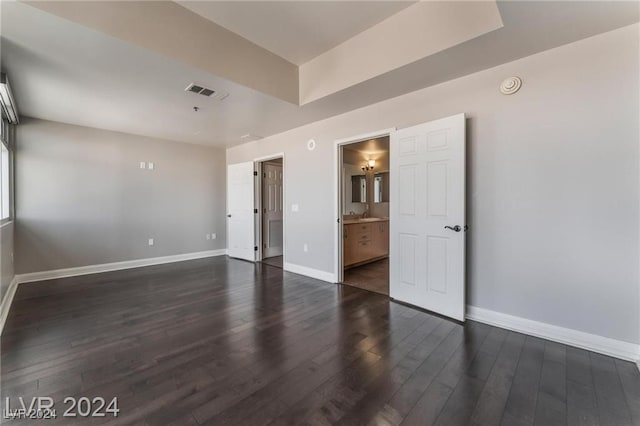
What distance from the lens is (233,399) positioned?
163 centimetres


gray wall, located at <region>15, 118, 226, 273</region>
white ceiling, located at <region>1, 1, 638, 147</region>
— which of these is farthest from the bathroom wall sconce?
gray wall, located at <region>15, 118, 226, 273</region>

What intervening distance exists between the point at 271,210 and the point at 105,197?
3071 millimetres

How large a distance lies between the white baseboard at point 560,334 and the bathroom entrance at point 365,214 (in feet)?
4.44

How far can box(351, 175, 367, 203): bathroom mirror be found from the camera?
20.7 feet

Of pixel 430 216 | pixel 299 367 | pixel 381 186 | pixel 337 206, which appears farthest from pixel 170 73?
pixel 381 186

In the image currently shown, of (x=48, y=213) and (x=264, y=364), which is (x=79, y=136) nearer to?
(x=48, y=213)

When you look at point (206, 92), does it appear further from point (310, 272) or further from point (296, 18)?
point (310, 272)

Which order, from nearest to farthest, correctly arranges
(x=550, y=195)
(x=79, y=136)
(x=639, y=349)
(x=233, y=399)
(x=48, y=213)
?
(x=233, y=399) → (x=639, y=349) → (x=550, y=195) → (x=48, y=213) → (x=79, y=136)

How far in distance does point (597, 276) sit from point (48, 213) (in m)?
6.89

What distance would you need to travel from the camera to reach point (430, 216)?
2.93 m

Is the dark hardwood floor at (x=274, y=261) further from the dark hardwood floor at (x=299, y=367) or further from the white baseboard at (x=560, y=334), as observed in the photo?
the white baseboard at (x=560, y=334)

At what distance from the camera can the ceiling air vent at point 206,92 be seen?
9.89 ft

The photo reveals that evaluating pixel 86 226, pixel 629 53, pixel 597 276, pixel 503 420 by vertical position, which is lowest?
pixel 503 420

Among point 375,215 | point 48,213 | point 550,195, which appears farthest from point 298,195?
point 48,213
